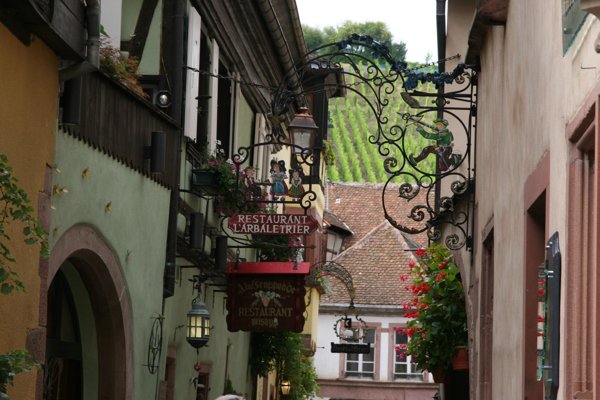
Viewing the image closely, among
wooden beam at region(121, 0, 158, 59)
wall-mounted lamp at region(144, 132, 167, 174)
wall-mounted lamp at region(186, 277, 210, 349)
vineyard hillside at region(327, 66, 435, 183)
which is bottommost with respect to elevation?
wall-mounted lamp at region(186, 277, 210, 349)

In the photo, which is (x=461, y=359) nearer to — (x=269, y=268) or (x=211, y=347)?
(x=269, y=268)

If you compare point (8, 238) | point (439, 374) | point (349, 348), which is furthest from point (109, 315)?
point (349, 348)

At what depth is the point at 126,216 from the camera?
38.2 ft

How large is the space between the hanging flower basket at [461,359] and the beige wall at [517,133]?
244 cm

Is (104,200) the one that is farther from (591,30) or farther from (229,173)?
(591,30)

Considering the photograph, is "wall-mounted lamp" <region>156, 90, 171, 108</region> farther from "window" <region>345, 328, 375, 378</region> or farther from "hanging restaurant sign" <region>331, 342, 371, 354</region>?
"window" <region>345, 328, 375, 378</region>

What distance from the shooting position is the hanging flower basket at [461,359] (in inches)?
582

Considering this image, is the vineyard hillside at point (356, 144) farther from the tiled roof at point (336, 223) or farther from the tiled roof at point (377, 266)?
the tiled roof at point (377, 266)

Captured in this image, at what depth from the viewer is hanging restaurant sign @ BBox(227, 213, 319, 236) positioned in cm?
1398

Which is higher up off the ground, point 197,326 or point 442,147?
point 442,147

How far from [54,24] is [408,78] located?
4.99m

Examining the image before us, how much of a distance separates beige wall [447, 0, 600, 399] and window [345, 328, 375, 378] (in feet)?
106

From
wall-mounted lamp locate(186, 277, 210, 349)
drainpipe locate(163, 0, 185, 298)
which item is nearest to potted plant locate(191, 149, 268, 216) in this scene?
drainpipe locate(163, 0, 185, 298)

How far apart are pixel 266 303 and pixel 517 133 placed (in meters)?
7.79
